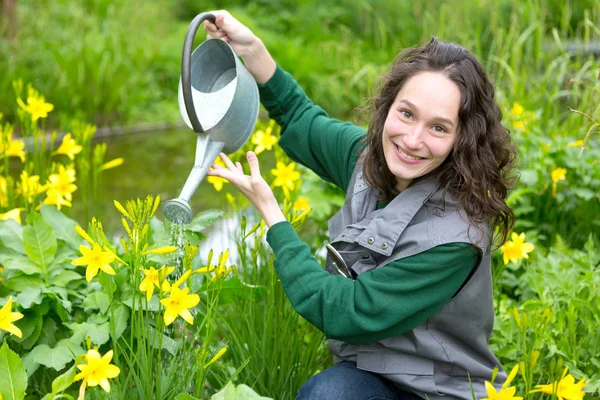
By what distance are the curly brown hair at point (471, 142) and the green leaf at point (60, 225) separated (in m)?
0.95

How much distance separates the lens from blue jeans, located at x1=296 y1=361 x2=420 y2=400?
1.86m

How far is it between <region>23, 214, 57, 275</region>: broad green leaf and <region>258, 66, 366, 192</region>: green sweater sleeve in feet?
2.44

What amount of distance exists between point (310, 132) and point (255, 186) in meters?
0.58

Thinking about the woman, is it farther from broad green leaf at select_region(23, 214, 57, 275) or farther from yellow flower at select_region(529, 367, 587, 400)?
broad green leaf at select_region(23, 214, 57, 275)

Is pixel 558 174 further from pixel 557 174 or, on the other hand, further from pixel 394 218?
pixel 394 218

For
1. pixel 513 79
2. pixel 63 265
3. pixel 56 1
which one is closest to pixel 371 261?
pixel 63 265

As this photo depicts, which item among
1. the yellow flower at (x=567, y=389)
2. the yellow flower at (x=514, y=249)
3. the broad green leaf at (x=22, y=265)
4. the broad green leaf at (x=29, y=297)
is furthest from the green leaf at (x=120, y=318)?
the yellow flower at (x=514, y=249)

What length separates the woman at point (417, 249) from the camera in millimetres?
1795

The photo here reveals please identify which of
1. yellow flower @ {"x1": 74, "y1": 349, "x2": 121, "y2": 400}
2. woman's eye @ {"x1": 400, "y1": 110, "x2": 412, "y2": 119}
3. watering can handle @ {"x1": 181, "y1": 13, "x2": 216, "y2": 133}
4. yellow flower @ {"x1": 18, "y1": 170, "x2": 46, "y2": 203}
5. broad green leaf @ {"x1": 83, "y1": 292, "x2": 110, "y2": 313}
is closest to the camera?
Result: yellow flower @ {"x1": 74, "y1": 349, "x2": 121, "y2": 400}

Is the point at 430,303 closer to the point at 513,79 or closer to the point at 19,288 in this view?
the point at 19,288

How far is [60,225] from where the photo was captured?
236cm

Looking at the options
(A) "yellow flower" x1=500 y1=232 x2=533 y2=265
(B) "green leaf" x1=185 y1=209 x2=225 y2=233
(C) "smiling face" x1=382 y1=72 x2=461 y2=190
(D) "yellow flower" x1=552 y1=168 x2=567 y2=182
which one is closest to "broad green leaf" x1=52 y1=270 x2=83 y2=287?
(B) "green leaf" x1=185 y1=209 x2=225 y2=233

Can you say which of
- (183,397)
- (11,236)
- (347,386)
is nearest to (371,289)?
(347,386)

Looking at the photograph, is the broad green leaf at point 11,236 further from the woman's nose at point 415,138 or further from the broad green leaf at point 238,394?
the woman's nose at point 415,138
